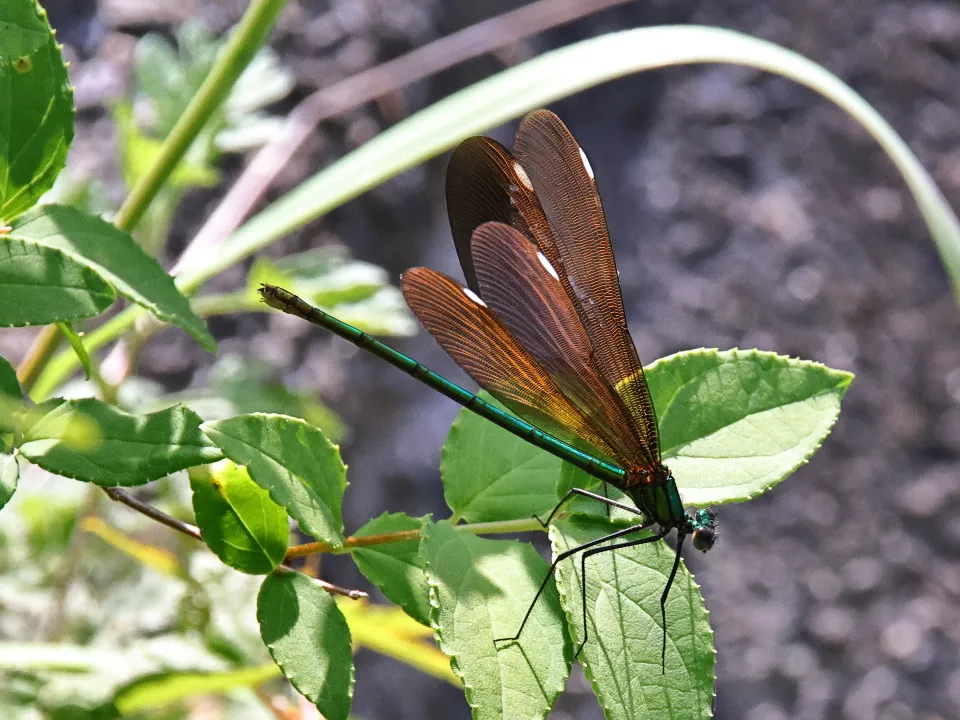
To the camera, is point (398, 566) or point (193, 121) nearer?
point (398, 566)

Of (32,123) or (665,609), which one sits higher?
(32,123)

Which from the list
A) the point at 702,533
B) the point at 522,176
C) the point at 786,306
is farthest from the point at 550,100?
the point at 786,306

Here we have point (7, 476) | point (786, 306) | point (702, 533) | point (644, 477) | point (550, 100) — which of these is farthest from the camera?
point (786, 306)

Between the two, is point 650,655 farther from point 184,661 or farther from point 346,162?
point 346,162

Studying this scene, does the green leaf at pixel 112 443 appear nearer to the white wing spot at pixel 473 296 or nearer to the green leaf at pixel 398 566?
the green leaf at pixel 398 566

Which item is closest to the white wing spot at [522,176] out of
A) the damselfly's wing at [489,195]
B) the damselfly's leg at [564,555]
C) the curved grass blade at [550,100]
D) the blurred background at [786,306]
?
the damselfly's wing at [489,195]

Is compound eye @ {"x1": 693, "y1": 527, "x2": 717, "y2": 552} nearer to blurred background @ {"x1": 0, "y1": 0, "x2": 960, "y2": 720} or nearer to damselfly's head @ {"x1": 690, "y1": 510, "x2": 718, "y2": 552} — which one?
damselfly's head @ {"x1": 690, "y1": 510, "x2": 718, "y2": 552}

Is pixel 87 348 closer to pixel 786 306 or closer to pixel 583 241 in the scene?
pixel 583 241
